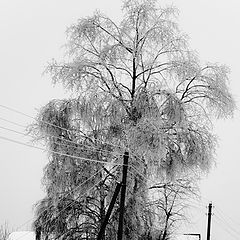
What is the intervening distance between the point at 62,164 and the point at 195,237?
9.37 meters

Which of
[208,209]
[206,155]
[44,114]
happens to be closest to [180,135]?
[206,155]

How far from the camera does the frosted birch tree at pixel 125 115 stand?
63.5ft

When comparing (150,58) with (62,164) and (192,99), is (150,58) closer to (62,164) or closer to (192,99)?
(192,99)

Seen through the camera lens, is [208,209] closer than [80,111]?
No

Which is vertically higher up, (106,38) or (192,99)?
(106,38)

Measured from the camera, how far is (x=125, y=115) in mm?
19406

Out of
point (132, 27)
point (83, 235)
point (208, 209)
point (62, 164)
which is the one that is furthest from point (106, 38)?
point (208, 209)

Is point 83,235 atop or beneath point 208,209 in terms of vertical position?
beneath

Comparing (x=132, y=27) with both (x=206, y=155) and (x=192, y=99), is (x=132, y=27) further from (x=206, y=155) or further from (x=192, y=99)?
(x=206, y=155)

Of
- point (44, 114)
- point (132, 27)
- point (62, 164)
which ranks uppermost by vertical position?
point (132, 27)

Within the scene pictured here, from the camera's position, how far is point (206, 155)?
64.3ft

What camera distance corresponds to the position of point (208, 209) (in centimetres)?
2675

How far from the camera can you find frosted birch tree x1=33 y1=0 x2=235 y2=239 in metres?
19.4

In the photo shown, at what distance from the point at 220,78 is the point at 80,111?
151 inches
